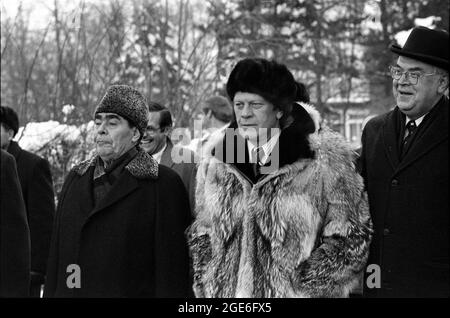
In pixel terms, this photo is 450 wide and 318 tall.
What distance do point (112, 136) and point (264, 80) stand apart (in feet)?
3.08

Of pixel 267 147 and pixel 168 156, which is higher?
pixel 168 156

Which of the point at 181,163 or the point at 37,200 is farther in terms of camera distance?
the point at 181,163

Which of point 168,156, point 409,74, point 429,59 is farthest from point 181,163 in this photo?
point 429,59

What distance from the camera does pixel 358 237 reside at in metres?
4.16

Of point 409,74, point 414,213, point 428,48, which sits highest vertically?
point 428,48

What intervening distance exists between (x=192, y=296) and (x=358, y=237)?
41.3 inches

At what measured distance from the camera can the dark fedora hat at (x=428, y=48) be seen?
445 centimetres

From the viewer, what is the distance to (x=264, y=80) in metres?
4.34

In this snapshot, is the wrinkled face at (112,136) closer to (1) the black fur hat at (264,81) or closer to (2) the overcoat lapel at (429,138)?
(1) the black fur hat at (264,81)

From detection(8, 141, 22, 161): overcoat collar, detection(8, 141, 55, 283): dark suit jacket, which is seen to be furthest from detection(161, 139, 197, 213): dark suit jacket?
detection(8, 141, 22, 161): overcoat collar

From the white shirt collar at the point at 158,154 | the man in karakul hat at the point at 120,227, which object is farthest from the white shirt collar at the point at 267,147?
the white shirt collar at the point at 158,154

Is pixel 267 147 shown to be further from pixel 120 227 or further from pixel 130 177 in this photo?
pixel 120 227

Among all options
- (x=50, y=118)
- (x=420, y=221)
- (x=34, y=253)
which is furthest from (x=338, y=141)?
(x=50, y=118)

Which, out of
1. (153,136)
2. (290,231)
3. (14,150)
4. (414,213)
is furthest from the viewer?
(153,136)
